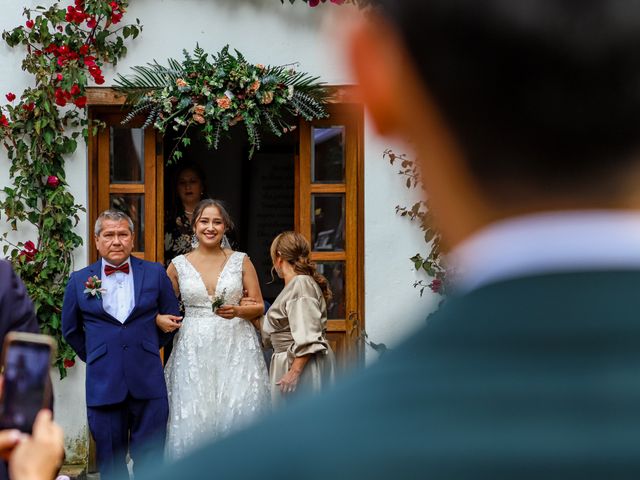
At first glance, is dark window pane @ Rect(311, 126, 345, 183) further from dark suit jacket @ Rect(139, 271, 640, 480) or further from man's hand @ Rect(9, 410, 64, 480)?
dark suit jacket @ Rect(139, 271, 640, 480)

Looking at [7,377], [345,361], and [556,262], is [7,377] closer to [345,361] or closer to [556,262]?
[556,262]

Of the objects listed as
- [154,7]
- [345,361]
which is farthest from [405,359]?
[154,7]

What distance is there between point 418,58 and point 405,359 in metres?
0.23

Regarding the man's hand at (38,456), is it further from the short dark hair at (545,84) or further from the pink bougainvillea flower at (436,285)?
the pink bougainvillea flower at (436,285)

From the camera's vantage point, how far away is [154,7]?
8.17 metres

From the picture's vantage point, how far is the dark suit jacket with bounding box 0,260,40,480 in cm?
368

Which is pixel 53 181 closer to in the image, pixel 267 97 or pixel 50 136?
pixel 50 136

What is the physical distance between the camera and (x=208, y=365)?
23.9 ft

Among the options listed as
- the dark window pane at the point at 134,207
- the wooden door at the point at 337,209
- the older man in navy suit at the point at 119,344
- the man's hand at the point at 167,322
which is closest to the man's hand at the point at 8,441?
the older man in navy suit at the point at 119,344

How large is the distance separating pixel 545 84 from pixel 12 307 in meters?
3.04

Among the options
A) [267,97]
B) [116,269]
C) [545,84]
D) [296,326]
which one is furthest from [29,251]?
[545,84]

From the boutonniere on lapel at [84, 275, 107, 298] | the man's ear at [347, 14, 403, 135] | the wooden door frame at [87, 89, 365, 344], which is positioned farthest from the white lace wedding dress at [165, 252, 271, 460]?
the man's ear at [347, 14, 403, 135]

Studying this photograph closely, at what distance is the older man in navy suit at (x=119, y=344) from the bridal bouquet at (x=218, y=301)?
1.12 ft

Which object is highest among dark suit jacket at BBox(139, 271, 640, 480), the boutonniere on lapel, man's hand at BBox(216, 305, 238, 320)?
dark suit jacket at BBox(139, 271, 640, 480)
